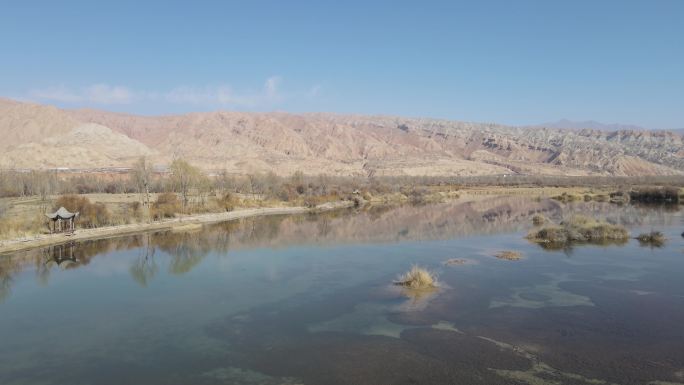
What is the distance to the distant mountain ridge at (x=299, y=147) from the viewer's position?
352ft

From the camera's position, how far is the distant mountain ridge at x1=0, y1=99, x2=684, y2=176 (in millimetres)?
107250

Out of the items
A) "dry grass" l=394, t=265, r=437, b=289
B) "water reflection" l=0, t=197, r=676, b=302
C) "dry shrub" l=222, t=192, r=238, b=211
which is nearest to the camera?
"dry grass" l=394, t=265, r=437, b=289

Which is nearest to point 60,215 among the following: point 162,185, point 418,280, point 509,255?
point 418,280

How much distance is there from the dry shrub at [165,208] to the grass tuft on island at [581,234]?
26.4 m

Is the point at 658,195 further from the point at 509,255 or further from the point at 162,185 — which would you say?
the point at 162,185

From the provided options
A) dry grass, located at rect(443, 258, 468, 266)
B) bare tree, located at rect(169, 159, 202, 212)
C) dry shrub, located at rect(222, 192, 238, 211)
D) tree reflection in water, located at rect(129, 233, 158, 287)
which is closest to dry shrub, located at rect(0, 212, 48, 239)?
tree reflection in water, located at rect(129, 233, 158, 287)

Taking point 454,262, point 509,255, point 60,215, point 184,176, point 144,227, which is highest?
point 184,176

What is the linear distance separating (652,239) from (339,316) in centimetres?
1953

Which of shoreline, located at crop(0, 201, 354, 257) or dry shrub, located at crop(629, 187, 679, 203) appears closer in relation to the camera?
shoreline, located at crop(0, 201, 354, 257)

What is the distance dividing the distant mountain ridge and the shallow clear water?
82845 millimetres

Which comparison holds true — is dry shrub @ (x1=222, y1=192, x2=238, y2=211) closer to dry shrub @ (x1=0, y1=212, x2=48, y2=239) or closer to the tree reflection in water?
dry shrub @ (x1=0, y1=212, x2=48, y2=239)

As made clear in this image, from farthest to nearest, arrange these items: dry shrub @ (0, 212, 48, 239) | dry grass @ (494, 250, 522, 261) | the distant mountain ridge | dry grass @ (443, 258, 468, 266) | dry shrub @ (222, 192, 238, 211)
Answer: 1. the distant mountain ridge
2. dry shrub @ (222, 192, 238, 211)
3. dry shrub @ (0, 212, 48, 239)
4. dry grass @ (494, 250, 522, 261)
5. dry grass @ (443, 258, 468, 266)

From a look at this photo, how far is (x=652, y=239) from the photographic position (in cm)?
2527

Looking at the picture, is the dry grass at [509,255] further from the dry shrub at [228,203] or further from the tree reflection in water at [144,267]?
the dry shrub at [228,203]
